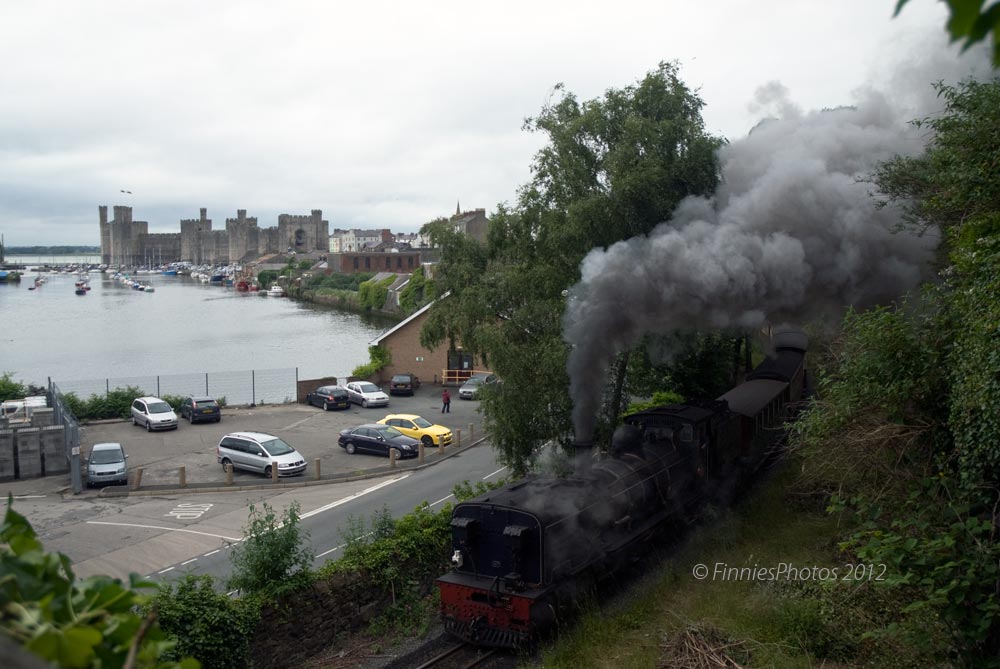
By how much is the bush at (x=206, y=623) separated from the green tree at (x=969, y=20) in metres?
9.46

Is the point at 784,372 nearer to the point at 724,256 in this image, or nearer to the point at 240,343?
the point at 724,256

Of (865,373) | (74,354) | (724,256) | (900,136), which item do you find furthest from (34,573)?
(74,354)

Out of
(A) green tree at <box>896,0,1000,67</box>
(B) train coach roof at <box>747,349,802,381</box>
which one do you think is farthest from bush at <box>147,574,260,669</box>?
(B) train coach roof at <box>747,349,802,381</box>

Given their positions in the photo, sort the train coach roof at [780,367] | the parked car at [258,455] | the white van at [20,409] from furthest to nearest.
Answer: the white van at [20,409], the parked car at [258,455], the train coach roof at [780,367]

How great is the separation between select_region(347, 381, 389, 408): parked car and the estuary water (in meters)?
6.46

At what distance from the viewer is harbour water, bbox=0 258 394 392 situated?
5106cm

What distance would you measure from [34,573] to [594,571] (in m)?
9.97

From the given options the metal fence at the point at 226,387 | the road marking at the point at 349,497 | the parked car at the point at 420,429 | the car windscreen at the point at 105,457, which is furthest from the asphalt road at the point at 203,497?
the metal fence at the point at 226,387

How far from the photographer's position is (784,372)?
72.1 ft

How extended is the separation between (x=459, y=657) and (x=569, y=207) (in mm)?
8067

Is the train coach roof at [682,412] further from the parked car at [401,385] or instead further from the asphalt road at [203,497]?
the parked car at [401,385]

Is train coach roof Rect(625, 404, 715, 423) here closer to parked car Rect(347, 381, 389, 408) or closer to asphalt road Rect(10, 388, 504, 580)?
asphalt road Rect(10, 388, 504, 580)

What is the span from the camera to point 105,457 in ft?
74.0

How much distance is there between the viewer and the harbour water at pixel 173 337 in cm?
5106
